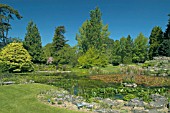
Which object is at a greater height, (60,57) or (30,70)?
(60,57)

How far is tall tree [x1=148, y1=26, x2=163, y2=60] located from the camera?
1681 inches

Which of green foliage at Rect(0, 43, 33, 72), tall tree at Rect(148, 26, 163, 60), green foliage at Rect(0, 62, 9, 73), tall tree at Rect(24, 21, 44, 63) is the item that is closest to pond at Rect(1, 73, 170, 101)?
green foliage at Rect(0, 62, 9, 73)

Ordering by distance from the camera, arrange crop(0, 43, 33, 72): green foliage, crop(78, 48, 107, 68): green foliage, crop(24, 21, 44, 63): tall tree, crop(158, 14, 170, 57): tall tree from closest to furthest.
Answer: crop(0, 43, 33, 72): green foliage, crop(158, 14, 170, 57): tall tree, crop(78, 48, 107, 68): green foliage, crop(24, 21, 44, 63): tall tree

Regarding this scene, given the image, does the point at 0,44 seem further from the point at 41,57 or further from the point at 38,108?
the point at 38,108

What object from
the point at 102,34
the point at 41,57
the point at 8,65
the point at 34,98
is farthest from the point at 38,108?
the point at 102,34

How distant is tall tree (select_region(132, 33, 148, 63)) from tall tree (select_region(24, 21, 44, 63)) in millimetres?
18825

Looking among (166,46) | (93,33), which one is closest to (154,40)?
(166,46)

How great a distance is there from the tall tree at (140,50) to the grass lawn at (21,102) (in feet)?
109

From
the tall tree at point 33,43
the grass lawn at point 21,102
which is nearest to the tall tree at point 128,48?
the tall tree at point 33,43

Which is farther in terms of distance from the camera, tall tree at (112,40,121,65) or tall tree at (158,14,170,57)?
tall tree at (112,40,121,65)

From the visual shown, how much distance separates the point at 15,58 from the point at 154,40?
28.1 meters

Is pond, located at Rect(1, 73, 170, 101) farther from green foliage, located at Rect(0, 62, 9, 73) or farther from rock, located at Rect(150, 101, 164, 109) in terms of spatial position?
green foliage, located at Rect(0, 62, 9, 73)

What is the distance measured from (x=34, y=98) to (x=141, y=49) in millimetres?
35828

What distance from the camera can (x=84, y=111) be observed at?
31.4 feet
